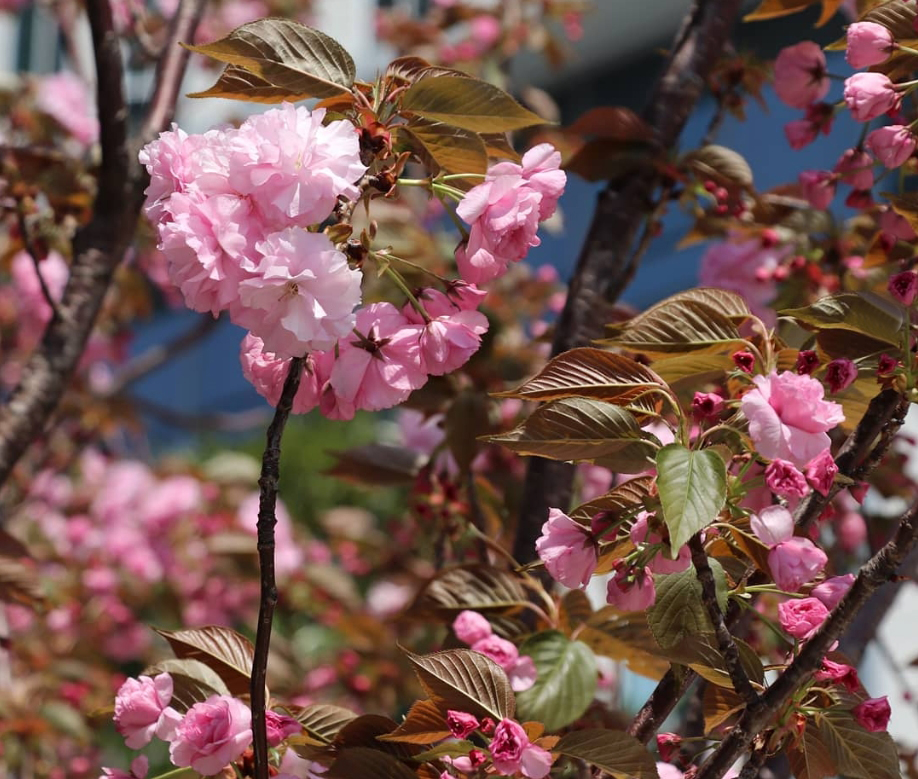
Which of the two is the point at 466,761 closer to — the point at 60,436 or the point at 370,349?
the point at 370,349

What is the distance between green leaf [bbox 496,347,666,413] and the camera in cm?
76

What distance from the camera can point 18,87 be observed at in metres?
3.00

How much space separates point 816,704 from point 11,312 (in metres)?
3.12

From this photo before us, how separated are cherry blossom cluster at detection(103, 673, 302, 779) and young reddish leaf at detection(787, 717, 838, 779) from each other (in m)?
0.33

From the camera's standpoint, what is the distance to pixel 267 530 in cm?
71

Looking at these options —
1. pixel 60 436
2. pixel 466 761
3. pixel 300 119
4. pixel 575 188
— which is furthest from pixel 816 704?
pixel 575 188

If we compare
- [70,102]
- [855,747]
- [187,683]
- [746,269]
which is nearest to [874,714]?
[855,747]

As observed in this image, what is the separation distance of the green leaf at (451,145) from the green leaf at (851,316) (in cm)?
23

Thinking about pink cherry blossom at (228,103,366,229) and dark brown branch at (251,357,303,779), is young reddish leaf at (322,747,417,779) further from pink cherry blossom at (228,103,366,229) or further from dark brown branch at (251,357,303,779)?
pink cherry blossom at (228,103,366,229)

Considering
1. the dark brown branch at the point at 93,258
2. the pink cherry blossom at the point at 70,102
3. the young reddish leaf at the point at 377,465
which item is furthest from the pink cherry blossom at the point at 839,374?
the pink cherry blossom at the point at 70,102

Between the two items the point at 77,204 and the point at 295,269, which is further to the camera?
the point at 77,204

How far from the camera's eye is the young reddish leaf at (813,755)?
2.42ft

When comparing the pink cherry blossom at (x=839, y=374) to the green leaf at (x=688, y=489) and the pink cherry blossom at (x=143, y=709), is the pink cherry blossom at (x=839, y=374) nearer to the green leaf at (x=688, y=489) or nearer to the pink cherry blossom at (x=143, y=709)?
the green leaf at (x=688, y=489)

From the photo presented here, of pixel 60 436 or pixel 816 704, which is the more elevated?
pixel 816 704
